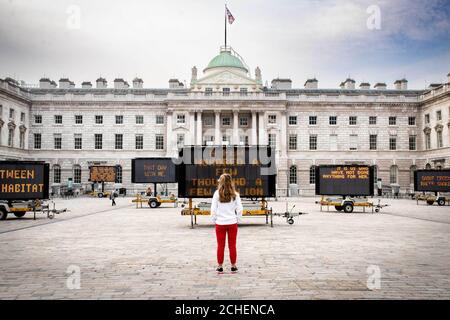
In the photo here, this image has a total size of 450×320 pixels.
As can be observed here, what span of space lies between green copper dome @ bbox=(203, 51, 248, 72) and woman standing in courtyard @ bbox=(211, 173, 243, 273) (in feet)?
178

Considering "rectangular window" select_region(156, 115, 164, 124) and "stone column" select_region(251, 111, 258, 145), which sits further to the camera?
"rectangular window" select_region(156, 115, 164, 124)

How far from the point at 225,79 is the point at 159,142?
44.0 feet

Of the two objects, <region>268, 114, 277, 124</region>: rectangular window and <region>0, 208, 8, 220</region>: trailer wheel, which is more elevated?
<region>268, 114, 277, 124</region>: rectangular window

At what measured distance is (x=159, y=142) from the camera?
2266 inches

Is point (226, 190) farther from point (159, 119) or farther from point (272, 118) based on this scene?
point (159, 119)

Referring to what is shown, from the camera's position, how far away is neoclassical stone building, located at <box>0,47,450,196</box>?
185 ft

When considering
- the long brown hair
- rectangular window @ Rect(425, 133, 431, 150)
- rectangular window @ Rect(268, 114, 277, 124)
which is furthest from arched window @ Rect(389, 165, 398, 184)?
the long brown hair

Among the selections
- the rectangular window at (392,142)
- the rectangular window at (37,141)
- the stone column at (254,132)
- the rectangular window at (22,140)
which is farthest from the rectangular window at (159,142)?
the rectangular window at (392,142)

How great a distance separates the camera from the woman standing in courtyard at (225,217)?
777 centimetres

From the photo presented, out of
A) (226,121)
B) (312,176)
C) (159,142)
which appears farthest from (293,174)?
(159,142)

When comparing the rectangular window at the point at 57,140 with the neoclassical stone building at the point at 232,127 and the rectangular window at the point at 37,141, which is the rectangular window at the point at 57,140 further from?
the rectangular window at the point at 37,141

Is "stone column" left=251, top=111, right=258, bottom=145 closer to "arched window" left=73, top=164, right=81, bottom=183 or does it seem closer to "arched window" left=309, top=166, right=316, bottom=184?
"arched window" left=309, top=166, right=316, bottom=184

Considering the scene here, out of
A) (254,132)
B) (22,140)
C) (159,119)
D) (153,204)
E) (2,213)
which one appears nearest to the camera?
(2,213)

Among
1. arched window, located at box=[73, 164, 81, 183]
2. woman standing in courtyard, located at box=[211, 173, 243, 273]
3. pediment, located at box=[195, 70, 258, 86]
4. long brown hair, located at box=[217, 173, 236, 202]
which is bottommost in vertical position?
woman standing in courtyard, located at box=[211, 173, 243, 273]
